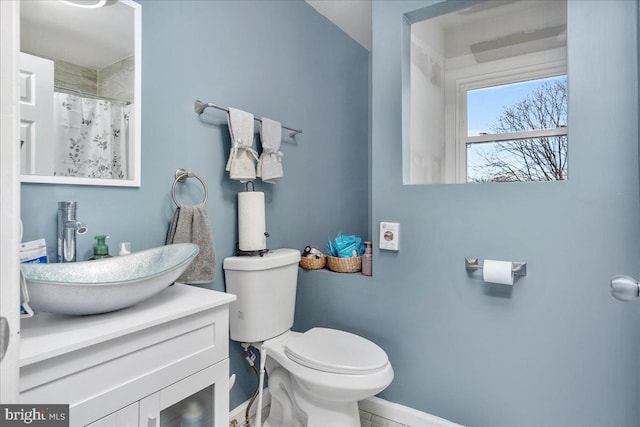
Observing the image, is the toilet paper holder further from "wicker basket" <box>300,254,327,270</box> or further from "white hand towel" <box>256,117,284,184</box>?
"white hand towel" <box>256,117,284,184</box>

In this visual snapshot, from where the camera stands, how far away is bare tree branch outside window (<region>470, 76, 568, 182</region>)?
2.25 metres

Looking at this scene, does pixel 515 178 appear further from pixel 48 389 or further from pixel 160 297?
pixel 48 389

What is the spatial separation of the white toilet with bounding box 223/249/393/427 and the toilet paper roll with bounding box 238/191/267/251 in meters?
0.06

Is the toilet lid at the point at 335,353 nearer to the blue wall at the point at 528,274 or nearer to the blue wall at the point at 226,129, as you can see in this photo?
the blue wall at the point at 528,274

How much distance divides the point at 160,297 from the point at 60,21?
3.13 feet

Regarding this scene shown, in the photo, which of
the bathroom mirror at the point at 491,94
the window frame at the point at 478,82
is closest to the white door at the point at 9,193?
the bathroom mirror at the point at 491,94

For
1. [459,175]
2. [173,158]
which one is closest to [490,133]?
[459,175]

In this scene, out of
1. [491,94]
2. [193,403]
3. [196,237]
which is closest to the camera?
[193,403]

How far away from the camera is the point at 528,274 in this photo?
1.47 meters

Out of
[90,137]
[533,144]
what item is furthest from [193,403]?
[533,144]

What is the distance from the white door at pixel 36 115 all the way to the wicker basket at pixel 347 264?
1343mm

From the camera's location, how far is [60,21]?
3.67 ft

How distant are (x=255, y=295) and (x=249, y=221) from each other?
0.35m

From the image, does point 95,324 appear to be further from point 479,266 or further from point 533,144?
point 533,144
